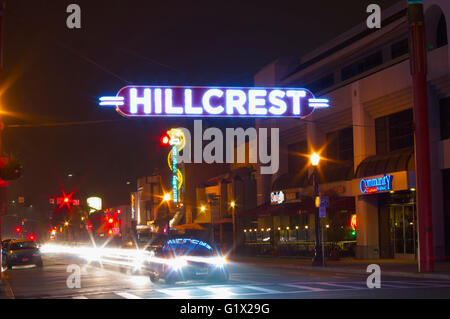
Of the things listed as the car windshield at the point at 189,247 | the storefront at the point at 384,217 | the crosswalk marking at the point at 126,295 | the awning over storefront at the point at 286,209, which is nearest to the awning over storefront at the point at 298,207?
the awning over storefront at the point at 286,209

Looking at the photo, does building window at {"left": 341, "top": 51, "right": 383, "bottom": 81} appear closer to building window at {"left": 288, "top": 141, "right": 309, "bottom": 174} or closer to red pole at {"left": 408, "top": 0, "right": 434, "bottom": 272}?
building window at {"left": 288, "top": 141, "right": 309, "bottom": 174}

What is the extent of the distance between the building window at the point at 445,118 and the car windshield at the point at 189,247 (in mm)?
15534

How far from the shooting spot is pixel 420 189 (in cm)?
2452

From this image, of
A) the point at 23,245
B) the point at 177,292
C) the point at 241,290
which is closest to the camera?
the point at 177,292

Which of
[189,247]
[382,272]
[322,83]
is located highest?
[322,83]

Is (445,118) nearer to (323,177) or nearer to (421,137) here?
(421,137)

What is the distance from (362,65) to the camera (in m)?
38.5

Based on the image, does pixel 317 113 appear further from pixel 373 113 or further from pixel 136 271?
pixel 136 271

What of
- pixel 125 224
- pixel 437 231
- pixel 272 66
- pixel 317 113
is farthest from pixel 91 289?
pixel 125 224

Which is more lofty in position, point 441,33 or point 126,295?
point 441,33

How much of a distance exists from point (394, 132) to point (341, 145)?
5938 mm

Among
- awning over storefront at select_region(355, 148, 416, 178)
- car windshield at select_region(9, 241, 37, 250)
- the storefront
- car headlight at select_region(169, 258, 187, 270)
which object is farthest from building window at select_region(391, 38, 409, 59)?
car windshield at select_region(9, 241, 37, 250)

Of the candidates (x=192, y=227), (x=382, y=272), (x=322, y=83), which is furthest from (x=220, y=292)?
(x=192, y=227)

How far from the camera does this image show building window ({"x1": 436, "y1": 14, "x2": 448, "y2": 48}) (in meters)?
31.1
